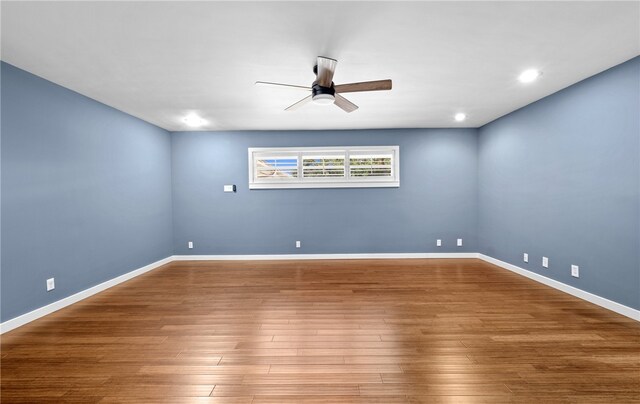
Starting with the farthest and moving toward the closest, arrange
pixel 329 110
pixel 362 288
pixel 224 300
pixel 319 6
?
pixel 329 110 < pixel 362 288 < pixel 224 300 < pixel 319 6

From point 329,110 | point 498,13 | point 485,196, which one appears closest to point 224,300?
point 329,110

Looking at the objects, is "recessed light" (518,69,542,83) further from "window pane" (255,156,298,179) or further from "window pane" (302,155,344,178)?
"window pane" (255,156,298,179)

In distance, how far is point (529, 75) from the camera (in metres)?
2.74

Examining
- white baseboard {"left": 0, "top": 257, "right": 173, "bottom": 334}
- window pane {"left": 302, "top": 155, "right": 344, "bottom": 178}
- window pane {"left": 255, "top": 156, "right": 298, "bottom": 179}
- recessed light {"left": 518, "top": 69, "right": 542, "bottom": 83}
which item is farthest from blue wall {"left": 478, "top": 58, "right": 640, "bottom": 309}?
white baseboard {"left": 0, "top": 257, "right": 173, "bottom": 334}

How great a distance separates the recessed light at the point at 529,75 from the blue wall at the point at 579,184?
642mm

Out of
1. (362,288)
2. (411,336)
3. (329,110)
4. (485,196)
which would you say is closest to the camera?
(411,336)

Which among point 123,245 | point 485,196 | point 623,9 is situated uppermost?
point 623,9

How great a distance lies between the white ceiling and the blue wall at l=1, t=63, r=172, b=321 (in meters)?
0.36

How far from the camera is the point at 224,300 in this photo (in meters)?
3.01

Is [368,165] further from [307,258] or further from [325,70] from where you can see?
[325,70]

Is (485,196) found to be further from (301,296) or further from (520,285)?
(301,296)

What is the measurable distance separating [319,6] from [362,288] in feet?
9.88

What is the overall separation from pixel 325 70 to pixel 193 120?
2.91m

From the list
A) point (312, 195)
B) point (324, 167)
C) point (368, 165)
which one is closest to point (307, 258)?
point (312, 195)
